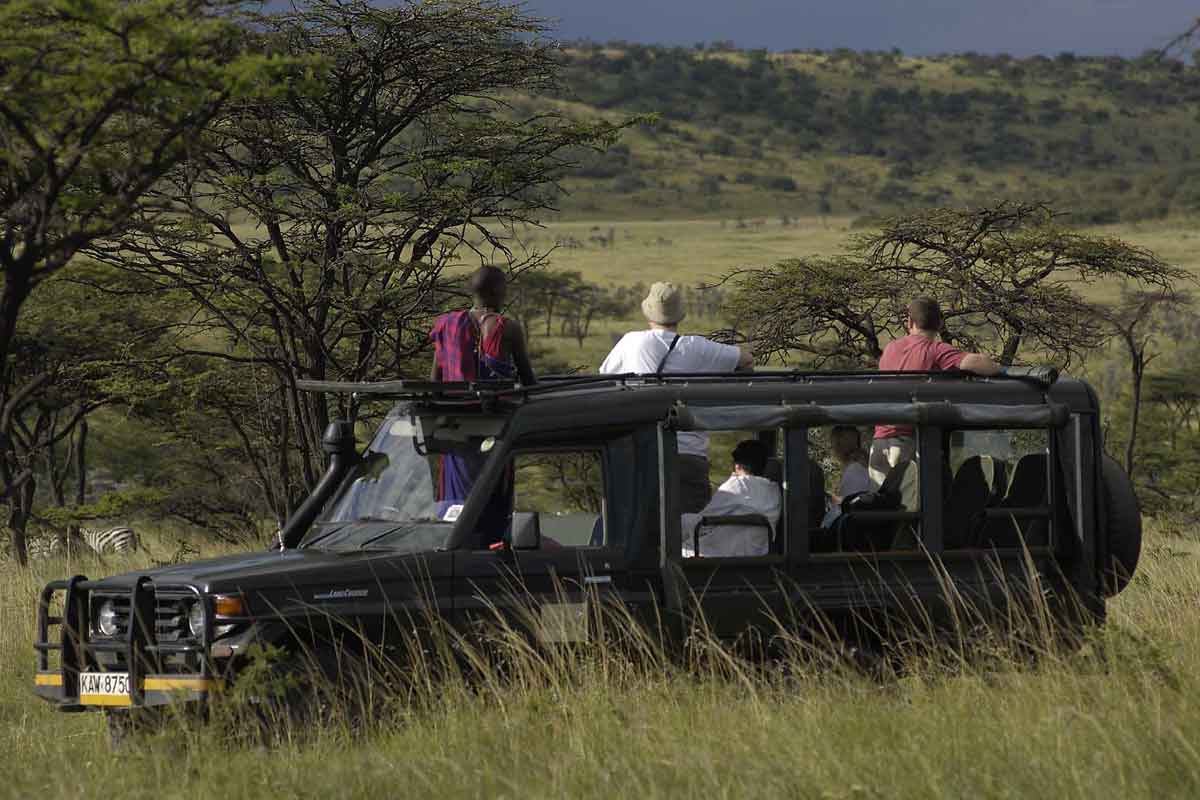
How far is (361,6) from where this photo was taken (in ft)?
50.9

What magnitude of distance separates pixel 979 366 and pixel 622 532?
77.4 inches

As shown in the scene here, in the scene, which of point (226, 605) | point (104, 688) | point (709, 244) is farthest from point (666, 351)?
point (709, 244)

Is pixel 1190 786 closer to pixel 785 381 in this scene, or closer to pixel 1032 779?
pixel 1032 779

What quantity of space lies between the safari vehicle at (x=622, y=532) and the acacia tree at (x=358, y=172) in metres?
7.94

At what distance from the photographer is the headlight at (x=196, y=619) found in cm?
649

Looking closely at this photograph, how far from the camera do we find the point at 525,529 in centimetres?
673

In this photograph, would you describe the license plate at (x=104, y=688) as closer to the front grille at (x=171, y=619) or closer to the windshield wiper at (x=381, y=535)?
the front grille at (x=171, y=619)

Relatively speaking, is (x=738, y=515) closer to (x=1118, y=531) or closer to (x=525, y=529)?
(x=525, y=529)

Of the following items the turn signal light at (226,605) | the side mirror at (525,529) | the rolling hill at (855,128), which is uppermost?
the rolling hill at (855,128)

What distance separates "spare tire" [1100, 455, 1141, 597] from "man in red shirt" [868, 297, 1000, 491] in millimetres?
741

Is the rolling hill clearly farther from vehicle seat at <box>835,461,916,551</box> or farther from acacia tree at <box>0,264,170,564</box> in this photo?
vehicle seat at <box>835,461,916,551</box>

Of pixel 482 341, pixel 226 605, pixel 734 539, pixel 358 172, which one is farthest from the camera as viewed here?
pixel 358 172

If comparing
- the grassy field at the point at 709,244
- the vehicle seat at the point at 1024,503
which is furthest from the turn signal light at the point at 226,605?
the grassy field at the point at 709,244

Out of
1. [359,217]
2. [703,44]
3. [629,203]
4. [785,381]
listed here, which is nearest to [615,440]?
[785,381]
